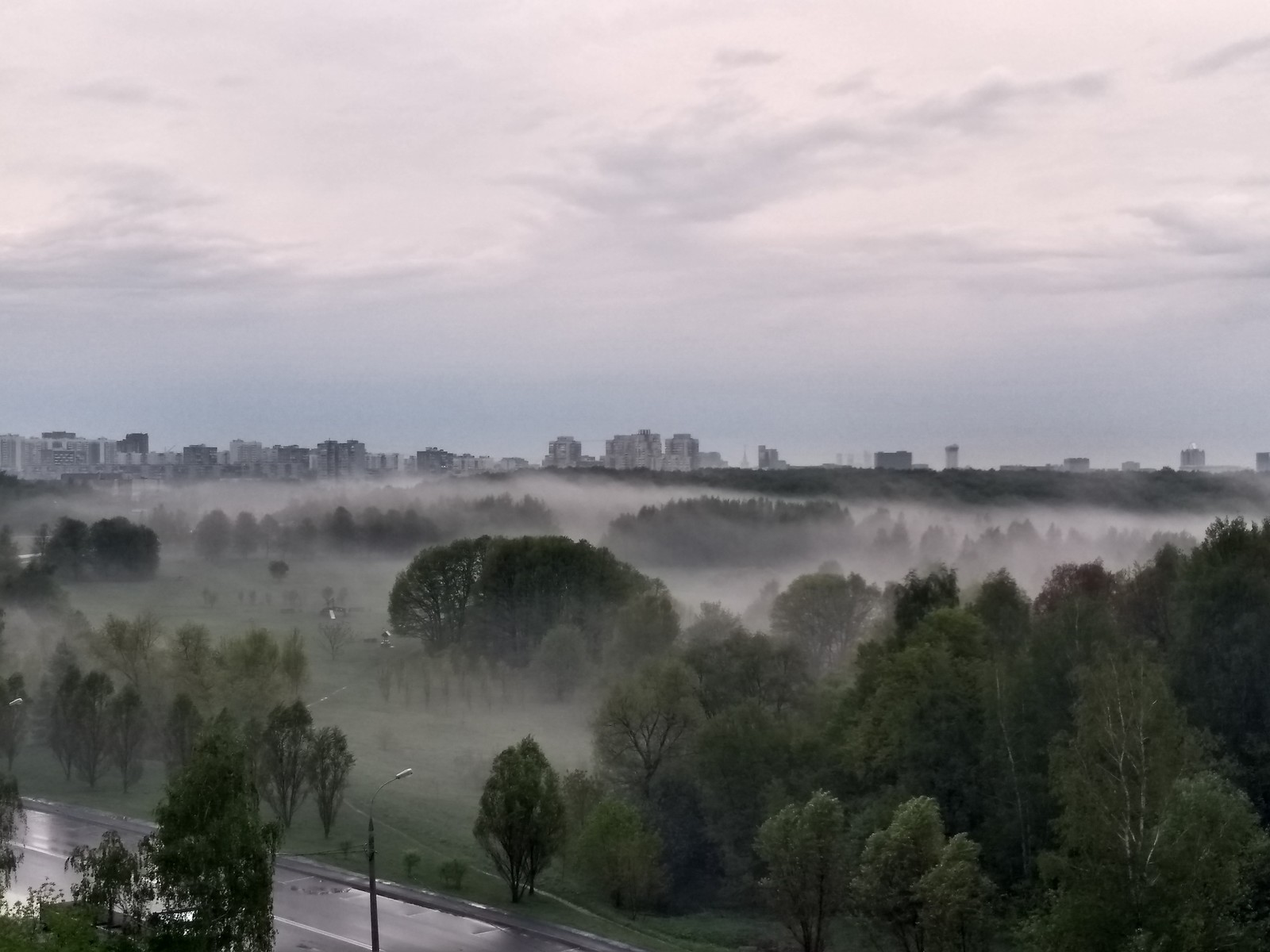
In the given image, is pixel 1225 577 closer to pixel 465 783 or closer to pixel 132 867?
pixel 465 783

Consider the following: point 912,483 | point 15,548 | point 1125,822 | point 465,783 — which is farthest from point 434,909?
point 912,483

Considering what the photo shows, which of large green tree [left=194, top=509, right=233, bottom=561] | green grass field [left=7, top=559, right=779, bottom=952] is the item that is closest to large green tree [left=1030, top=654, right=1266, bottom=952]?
green grass field [left=7, top=559, right=779, bottom=952]

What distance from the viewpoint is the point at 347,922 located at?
3841 centimetres

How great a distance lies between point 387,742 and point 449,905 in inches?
958

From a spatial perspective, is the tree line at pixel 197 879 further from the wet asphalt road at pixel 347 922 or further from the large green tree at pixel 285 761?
the large green tree at pixel 285 761

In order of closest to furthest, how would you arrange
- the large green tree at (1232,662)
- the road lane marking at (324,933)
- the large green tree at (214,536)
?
the road lane marking at (324,933)
the large green tree at (1232,662)
the large green tree at (214,536)

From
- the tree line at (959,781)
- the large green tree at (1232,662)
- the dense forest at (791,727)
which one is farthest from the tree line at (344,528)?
the large green tree at (1232,662)

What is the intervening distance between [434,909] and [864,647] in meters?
23.7

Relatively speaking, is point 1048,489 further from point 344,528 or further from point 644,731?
point 644,731

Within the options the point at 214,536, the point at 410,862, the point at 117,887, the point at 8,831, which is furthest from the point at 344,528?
the point at 117,887

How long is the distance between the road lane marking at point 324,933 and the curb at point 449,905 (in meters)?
3.02

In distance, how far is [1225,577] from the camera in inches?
1912

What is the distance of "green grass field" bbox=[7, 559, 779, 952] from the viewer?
1722 inches

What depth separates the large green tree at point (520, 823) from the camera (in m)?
43.7
